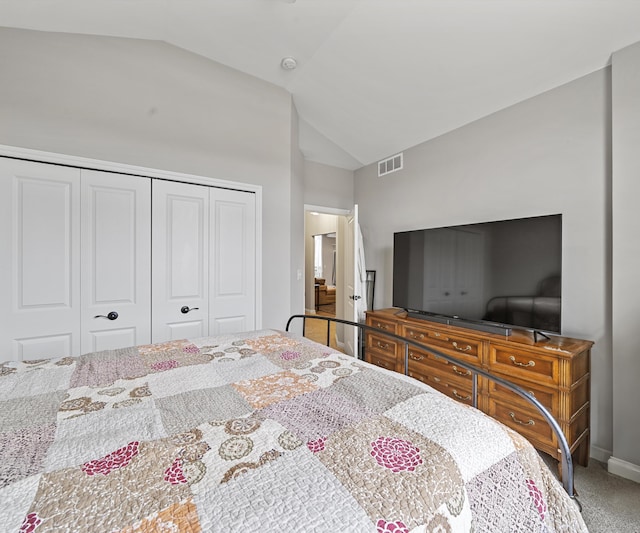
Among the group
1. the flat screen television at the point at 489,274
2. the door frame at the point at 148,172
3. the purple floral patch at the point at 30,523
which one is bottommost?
the purple floral patch at the point at 30,523

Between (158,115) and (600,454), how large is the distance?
13.6 feet

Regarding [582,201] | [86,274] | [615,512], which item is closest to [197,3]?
[86,274]

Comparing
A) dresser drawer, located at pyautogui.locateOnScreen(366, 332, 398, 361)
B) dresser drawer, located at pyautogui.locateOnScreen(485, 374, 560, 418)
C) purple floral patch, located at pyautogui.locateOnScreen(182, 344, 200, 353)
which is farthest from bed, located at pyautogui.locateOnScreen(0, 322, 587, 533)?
dresser drawer, located at pyautogui.locateOnScreen(366, 332, 398, 361)

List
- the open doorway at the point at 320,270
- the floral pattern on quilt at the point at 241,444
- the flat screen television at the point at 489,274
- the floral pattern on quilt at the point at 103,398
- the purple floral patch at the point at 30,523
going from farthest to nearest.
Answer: the open doorway at the point at 320,270 → the flat screen television at the point at 489,274 → the floral pattern on quilt at the point at 103,398 → the floral pattern on quilt at the point at 241,444 → the purple floral patch at the point at 30,523

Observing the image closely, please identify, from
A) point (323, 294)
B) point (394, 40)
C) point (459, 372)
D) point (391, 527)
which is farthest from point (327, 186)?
point (323, 294)

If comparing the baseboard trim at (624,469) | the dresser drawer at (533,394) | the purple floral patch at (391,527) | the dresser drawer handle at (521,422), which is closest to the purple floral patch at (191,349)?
the purple floral patch at (391,527)

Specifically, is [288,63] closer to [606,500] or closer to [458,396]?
[458,396]

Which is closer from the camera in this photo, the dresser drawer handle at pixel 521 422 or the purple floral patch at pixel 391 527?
the purple floral patch at pixel 391 527

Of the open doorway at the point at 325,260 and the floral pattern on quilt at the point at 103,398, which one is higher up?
the open doorway at the point at 325,260

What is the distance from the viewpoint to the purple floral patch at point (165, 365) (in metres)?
1.40

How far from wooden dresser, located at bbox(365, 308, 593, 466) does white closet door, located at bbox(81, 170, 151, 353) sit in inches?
97.5

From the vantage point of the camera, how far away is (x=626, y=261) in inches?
76.1

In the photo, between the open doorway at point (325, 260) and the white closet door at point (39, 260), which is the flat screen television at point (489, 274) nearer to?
the white closet door at point (39, 260)

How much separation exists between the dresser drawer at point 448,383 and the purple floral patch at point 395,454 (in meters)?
1.90
